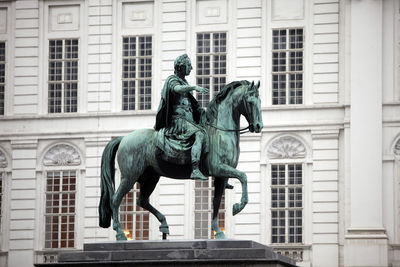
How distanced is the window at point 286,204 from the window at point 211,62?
3.24 m

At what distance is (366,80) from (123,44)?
8.15m

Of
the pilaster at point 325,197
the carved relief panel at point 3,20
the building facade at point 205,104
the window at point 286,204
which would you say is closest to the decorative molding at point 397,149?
the building facade at point 205,104

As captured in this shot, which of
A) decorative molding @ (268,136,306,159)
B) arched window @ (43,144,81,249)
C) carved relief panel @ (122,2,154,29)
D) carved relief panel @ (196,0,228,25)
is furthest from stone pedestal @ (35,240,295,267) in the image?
carved relief panel @ (122,2,154,29)

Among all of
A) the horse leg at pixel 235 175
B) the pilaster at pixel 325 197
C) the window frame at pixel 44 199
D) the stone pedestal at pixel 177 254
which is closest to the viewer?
the stone pedestal at pixel 177 254

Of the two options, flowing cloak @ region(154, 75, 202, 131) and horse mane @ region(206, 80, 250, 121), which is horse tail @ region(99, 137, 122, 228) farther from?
horse mane @ region(206, 80, 250, 121)

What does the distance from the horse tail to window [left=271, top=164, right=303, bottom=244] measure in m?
20.1

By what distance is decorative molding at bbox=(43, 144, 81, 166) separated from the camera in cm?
4728

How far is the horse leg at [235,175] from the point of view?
78.6ft

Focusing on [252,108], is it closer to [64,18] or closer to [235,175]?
[235,175]

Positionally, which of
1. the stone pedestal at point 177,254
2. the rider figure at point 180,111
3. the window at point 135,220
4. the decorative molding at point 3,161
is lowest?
the window at point 135,220

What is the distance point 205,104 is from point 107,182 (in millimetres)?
21510

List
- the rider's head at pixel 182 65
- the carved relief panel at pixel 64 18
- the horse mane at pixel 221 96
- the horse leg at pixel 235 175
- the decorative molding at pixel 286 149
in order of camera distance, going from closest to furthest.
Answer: the horse leg at pixel 235 175 → the horse mane at pixel 221 96 → the rider's head at pixel 182 65 → the decorative molding at pixel 286 149 → the carved relief panel at pixel 64 18

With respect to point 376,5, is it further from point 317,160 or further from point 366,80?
point 317,160

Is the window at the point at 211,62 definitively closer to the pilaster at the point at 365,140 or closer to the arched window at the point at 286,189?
the arched window at the point at 286,189
